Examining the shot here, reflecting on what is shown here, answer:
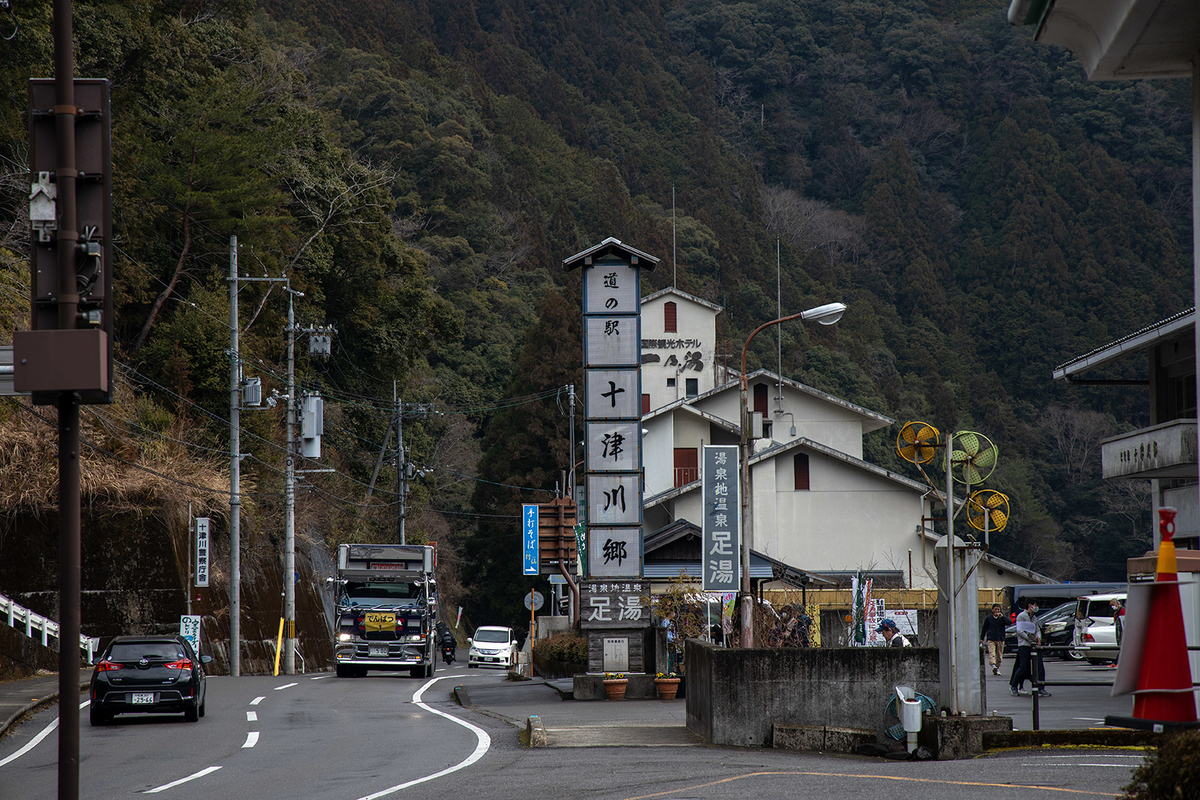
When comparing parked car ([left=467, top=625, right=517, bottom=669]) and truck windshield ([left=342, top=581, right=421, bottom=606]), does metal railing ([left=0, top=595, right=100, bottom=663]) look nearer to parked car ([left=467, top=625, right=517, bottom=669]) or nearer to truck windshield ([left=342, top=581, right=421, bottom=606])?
truck windshield ([left=342, top=581, right=421, bottom=606])

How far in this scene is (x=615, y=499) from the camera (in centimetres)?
2325

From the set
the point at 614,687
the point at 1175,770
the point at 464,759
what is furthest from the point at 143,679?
the point at 1175,770

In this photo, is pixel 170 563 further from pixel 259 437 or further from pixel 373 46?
pixel 373 46

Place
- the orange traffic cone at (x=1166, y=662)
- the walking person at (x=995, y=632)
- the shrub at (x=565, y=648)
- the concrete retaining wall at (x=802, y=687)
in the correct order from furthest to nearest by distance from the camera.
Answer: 1. the shrub at (x=565, y=648)
2. the walking person at (x=995, y=632)
3. the concrete retaining wall at (x=802, y=687)
4. the orange traffic cone at (x=1166, y=662)

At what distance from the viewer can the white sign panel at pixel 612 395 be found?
23.3m

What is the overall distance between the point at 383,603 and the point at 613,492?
401 inches

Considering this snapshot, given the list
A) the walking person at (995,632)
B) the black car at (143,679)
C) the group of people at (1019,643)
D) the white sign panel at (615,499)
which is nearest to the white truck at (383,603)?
the white sign panel at (615,499)

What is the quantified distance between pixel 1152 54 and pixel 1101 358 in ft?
75.4

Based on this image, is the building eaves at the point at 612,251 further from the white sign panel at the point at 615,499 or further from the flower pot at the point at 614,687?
the flower pot at the point at 614,687

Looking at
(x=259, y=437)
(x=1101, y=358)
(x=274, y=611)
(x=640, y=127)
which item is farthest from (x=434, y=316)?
(x=640, y=127)

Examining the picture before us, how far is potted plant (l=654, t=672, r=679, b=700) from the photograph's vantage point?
22516 mm

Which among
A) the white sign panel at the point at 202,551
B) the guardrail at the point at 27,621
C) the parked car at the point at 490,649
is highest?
the white sign panel at the point at 202,551

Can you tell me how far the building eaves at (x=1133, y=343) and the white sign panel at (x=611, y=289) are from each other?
389 inches

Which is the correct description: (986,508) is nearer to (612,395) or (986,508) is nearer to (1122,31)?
(1122,31)
